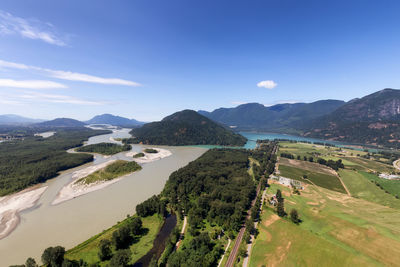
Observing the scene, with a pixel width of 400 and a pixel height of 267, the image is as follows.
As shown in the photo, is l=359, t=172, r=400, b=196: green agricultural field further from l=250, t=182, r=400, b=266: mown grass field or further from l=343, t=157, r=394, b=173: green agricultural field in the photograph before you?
l=250, t=182, r=400, b=266: mown grass field

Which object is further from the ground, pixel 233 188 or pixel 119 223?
pixel 233 188

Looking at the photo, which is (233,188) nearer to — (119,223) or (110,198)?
(119,223)

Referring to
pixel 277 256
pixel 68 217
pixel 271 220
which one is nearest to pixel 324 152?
pixel 271 220

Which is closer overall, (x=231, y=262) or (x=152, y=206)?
(x=231, y=262)

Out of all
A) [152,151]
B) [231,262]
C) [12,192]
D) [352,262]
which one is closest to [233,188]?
[231,262]

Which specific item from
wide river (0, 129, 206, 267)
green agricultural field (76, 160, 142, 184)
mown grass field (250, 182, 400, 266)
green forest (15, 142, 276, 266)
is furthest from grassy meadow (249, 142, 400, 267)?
green agricultural field (76, 160, 142, 184)

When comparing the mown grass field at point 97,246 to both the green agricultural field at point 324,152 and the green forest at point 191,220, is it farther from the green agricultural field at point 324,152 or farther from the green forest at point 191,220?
the green agricultural field at point 324,152
